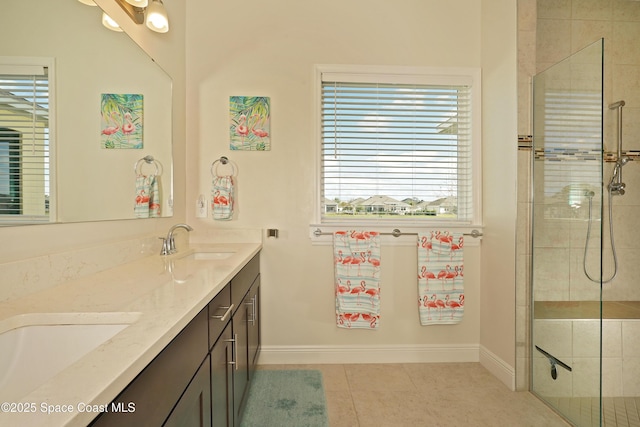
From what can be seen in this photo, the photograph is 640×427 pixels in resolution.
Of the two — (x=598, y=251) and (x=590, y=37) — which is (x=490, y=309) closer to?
(x=598, y=251)

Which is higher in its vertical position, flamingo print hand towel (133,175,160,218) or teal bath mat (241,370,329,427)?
flamingo print hand towel (133,175,160,218)

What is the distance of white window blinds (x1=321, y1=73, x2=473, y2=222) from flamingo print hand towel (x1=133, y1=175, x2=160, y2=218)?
1137 mm

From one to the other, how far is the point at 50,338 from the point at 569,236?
2.29 m

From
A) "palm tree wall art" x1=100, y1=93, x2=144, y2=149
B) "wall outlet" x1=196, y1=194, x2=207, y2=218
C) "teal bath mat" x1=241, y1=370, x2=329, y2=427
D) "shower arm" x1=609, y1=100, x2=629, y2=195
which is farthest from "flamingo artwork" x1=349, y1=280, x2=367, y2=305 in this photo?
"shower arm" x1=609, y1=100, x2=629, y2=195

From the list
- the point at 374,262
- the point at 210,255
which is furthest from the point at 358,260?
the point at 210,255

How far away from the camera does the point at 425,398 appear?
197 cm

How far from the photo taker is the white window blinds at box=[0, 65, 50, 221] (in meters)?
0.95

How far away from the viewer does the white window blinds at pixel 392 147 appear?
248cm

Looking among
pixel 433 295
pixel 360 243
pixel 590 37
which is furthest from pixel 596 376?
pixel 590 37

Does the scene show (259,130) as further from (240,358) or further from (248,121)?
(240,358)

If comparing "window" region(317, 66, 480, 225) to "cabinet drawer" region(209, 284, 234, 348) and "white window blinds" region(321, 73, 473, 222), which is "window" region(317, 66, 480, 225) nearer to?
"white window blinds" region(321, 73, 473, 222)

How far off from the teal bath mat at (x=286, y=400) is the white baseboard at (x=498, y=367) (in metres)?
1.19

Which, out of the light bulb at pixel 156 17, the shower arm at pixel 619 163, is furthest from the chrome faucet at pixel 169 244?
the shower arm at pixel 619 163

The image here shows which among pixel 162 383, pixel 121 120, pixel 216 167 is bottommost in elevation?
pixel 162 383
